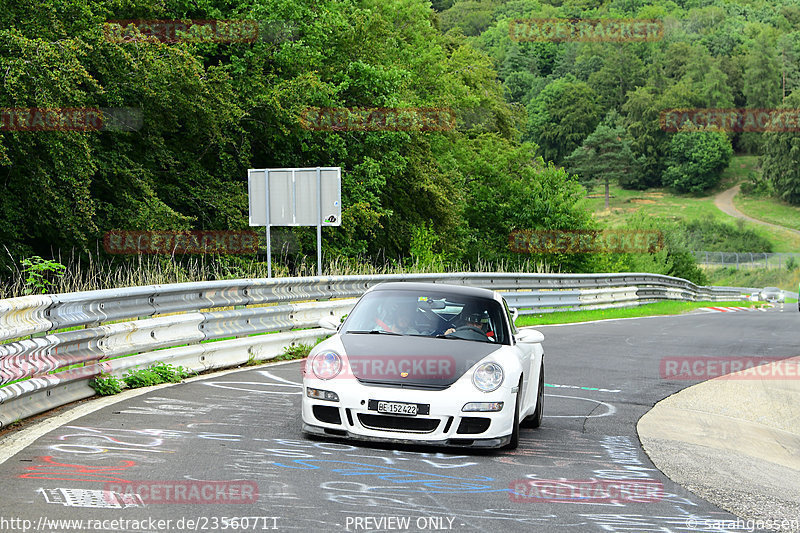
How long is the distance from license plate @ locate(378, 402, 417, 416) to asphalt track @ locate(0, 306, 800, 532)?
0.30m

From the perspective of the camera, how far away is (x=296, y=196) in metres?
19.7

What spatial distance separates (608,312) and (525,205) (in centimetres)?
2501

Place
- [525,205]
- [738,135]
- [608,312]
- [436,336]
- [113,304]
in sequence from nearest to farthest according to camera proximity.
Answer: [436,336]
[113,304]
[608,312]
[525,205]
[738,135]

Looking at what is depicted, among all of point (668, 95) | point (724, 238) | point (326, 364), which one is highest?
point (668, 95)

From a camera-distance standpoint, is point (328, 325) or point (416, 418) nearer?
point (416, 418)

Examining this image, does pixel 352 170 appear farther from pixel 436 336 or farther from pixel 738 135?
pixel 738 135

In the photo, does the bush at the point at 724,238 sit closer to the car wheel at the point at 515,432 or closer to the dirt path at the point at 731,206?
the dirt path at the point at 731,206

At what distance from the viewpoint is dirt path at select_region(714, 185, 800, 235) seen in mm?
139875

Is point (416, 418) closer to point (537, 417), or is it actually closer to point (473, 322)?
point (473, 322)

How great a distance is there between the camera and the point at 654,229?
80.6 metres

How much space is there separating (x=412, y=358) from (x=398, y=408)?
1.69 feet

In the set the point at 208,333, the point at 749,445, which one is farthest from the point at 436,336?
the point at 208,333

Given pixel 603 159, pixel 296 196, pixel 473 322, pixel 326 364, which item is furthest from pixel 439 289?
pixel 603 159

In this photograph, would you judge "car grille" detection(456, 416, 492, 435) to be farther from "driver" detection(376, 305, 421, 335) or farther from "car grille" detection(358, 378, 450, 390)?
"driver" detection(376, 305, 421, 335)
